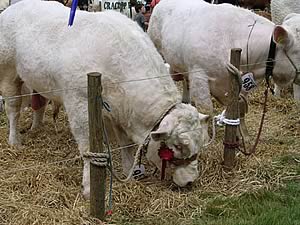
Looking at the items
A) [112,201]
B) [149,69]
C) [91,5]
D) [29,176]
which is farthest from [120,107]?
[91,5]

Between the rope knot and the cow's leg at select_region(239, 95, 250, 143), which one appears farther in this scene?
the cow's leg at select_region(239, 95, 250, 143)

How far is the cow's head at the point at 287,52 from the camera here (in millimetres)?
5914

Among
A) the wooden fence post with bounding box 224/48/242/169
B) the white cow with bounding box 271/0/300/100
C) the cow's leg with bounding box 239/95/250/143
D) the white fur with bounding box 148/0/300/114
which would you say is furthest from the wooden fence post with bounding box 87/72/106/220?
the white cow with bounding box 271/0/300/100

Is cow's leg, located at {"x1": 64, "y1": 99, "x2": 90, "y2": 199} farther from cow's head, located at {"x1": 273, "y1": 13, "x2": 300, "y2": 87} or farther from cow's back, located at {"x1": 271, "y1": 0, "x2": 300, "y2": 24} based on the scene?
cow's back, located at {"x1": 271, "y1": 0, "x2": 300, "y2": 24}

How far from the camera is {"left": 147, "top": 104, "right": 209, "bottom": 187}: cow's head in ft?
15.3

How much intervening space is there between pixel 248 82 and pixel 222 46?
0.54 meters

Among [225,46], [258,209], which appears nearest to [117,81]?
[258,209]

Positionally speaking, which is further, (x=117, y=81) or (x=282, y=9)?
(x=282, y=9)

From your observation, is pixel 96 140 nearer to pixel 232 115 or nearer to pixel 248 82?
pixel 232 115

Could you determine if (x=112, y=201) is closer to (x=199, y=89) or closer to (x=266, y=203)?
(x=266, y=203)

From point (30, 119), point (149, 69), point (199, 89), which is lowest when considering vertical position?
point (30, 119)

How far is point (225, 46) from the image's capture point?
20.3 feet

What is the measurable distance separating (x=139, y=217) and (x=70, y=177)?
3.39 feet

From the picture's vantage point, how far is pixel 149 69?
495 cm
